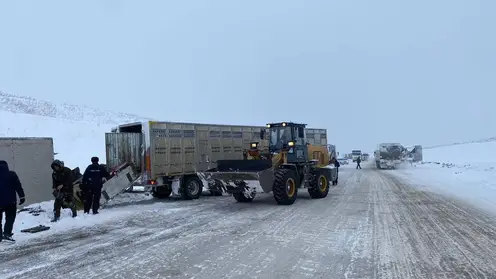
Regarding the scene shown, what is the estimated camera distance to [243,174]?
13.2 meters

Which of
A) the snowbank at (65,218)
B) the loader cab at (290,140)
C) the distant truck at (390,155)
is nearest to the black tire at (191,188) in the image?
the snowbank at (65,218)

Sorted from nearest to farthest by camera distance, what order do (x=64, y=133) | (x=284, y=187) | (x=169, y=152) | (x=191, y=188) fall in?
(x=284, y=187), (x=169, y=152), (x=191, y=188), (x=64, y=133)

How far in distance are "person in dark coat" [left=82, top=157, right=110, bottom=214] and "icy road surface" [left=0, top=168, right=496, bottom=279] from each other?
57.3 inches

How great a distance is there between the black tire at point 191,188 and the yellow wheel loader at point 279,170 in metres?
2.00

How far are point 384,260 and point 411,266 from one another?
447 mm

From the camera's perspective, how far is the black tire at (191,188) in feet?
52.5

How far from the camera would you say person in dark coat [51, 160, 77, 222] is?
1066 centimetres

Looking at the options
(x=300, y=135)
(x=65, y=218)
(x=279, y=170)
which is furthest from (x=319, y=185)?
(x=65, y=218)

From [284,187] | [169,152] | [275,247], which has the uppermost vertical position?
[169,152]

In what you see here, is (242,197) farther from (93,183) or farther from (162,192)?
(93,183)

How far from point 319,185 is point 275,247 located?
324 inches

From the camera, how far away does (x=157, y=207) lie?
44.9 feet

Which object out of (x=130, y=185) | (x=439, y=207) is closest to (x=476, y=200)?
(x=439, y=207)

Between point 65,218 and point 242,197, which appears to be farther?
point 242,197
